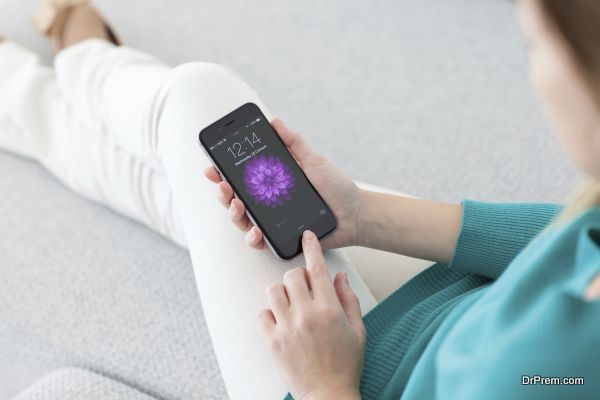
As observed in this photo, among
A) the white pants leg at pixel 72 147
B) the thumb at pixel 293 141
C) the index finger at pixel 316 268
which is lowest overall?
the white pants leg at pixel 72 147

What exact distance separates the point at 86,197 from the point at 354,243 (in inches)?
24.7

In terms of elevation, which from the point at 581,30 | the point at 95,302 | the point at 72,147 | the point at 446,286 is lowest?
the point at 95,302

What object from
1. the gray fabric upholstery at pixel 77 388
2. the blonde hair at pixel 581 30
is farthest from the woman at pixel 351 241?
the gray fabric upholstery at pixel 77 388

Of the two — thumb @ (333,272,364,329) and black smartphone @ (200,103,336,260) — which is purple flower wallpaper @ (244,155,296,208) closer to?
black smartphone @ (200,103,336,260)

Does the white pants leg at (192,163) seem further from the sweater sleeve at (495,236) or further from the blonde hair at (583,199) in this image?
the blonde hair at (583,199)

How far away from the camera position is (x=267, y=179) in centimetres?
78

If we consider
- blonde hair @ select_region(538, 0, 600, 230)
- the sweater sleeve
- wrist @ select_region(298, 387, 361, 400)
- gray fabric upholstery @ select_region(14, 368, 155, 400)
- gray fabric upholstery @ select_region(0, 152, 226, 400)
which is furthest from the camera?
gray fabric upholstery @ select_region(0, 152, 226, 400)

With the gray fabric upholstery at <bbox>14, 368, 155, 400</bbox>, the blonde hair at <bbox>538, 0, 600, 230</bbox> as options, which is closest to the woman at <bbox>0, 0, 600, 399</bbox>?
the blonde hair at <bbox>538, 0, 600, 230</bbox>

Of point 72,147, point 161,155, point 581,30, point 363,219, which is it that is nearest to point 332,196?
point 363,219

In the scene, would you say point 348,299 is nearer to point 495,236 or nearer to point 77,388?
point 495,236

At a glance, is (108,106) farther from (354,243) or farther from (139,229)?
(354,243)

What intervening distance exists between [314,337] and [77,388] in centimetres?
39

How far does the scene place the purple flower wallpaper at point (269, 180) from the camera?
766 millimetres

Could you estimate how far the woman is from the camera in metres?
0.45
